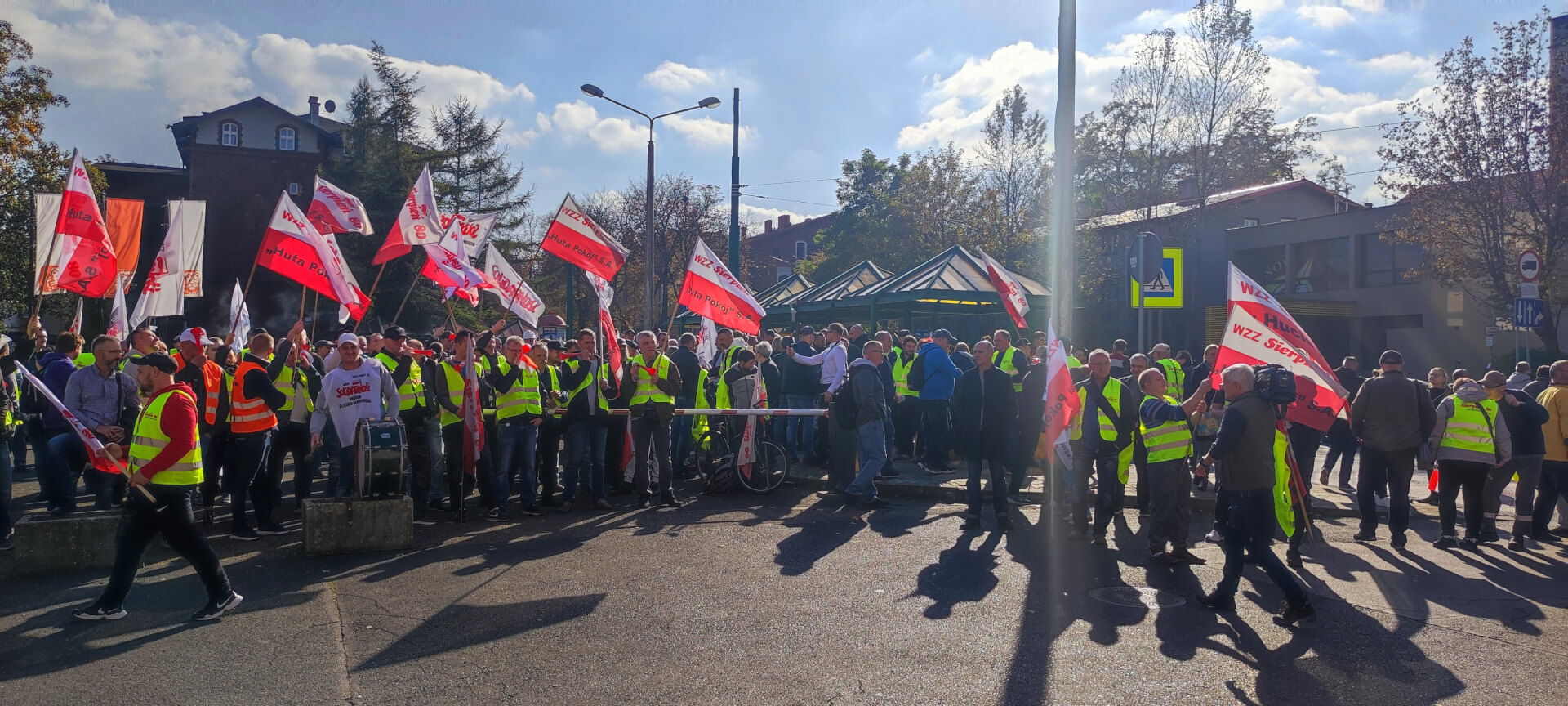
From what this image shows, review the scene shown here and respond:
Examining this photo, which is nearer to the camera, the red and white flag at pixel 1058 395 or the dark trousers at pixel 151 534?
the dark trousers at pixel 151 534

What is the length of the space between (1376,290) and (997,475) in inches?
1212

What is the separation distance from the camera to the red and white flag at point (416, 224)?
1362 centimetres

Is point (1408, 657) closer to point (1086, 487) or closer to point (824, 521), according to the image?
point (1086, 487)

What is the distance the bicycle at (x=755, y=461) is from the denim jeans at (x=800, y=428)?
1.54 metres

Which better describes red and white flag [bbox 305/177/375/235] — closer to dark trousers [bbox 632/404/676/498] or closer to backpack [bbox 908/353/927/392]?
dark trousers [bbox 632/404/676/498]

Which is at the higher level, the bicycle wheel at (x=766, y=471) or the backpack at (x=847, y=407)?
the backpack at (x=847, y=407)

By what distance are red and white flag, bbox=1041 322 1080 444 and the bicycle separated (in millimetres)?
3525

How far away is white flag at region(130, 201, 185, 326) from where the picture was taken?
13.6 metres

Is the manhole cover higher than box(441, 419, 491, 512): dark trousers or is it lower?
lower

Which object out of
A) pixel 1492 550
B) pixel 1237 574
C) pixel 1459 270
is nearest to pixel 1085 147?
pixel 1459 270

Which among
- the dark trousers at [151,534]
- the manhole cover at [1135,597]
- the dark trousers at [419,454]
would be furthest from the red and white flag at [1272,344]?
Answer: the dark trousers at [151,534]

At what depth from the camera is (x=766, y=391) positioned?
13.5m

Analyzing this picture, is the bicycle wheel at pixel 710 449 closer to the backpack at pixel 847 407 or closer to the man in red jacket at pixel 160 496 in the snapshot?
the backpack at pixel 847 407

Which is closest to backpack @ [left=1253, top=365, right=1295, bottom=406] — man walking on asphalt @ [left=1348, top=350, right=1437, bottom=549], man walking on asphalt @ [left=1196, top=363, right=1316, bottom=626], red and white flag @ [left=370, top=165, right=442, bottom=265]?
man walking on asphalt @ [left=1196, top=363, right=1316, bottom=626]
